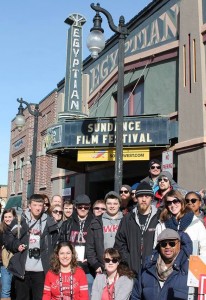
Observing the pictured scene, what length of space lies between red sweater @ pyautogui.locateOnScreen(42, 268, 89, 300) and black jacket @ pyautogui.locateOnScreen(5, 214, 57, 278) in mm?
942

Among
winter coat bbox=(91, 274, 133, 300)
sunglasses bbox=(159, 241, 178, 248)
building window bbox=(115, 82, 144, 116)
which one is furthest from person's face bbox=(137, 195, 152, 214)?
building window bbox=(115, 82, 144, 116)

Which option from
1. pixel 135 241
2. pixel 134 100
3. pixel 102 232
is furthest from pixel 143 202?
pixel 134 100

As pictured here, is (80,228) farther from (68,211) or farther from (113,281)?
(113,281)

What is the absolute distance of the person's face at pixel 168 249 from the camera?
4.13 m

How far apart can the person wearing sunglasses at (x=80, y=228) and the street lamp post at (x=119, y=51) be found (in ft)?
7.70

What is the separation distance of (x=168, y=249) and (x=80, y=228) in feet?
8.65

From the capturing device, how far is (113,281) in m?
5.08

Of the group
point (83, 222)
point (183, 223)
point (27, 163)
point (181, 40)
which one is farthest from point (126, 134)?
point (27, 163)

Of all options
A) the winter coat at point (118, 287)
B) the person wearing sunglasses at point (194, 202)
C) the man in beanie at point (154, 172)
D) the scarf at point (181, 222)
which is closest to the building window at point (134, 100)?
the man in beanie at point (154, 172)

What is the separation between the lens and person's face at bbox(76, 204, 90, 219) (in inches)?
259

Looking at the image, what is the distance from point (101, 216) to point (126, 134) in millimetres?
6943

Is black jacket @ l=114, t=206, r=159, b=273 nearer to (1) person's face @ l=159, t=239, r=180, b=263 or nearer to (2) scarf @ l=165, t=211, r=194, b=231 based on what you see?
(2) scarf @ l=165, t=211, r=194, b=231

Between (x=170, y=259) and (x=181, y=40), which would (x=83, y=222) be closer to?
(x=170, y=259)

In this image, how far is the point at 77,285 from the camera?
5215 millimetres
